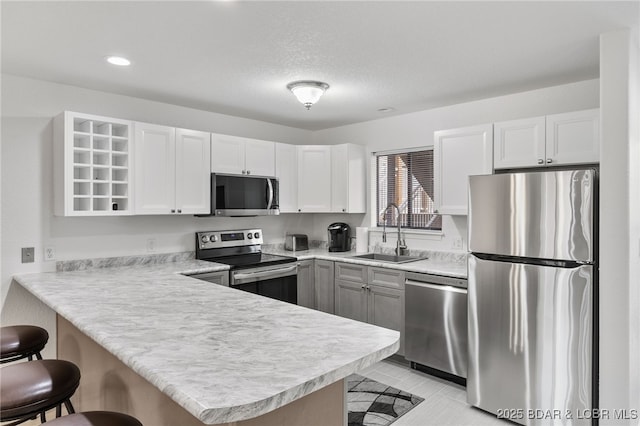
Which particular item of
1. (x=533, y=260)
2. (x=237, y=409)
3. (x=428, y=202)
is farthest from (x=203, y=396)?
(x=428, y=202)

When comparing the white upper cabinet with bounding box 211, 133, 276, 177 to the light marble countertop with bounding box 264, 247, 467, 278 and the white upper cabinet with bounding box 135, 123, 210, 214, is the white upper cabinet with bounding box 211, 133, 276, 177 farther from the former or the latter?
the light marble countertop with bounding box 264, 247, 467, 278

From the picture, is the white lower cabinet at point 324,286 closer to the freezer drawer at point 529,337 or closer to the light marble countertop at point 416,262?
the light marble countertop at point 416,262

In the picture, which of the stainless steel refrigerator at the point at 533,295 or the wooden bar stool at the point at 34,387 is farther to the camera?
the stainless steel refrigerator at the point at 533,295

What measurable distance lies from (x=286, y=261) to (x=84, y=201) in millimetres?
1816

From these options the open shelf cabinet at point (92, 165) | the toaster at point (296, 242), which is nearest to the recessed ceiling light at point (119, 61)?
the open shelf cabinet at point (92, 165)

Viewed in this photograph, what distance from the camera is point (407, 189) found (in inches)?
171

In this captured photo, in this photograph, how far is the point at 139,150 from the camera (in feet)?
10.9

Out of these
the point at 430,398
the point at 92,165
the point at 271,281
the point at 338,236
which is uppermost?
the point at 92,165

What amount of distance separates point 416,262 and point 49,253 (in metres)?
3.06

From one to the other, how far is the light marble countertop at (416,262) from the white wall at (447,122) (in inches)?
4.3

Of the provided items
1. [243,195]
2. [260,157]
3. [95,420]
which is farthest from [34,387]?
[260,157]

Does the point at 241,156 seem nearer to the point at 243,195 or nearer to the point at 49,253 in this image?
the point at 243,195

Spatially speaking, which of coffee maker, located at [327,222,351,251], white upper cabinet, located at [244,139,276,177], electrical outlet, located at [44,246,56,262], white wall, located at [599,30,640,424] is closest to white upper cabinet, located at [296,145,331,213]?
coffee maker, located at [327,222,351,251]

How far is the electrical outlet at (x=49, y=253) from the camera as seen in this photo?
10.3 feet
